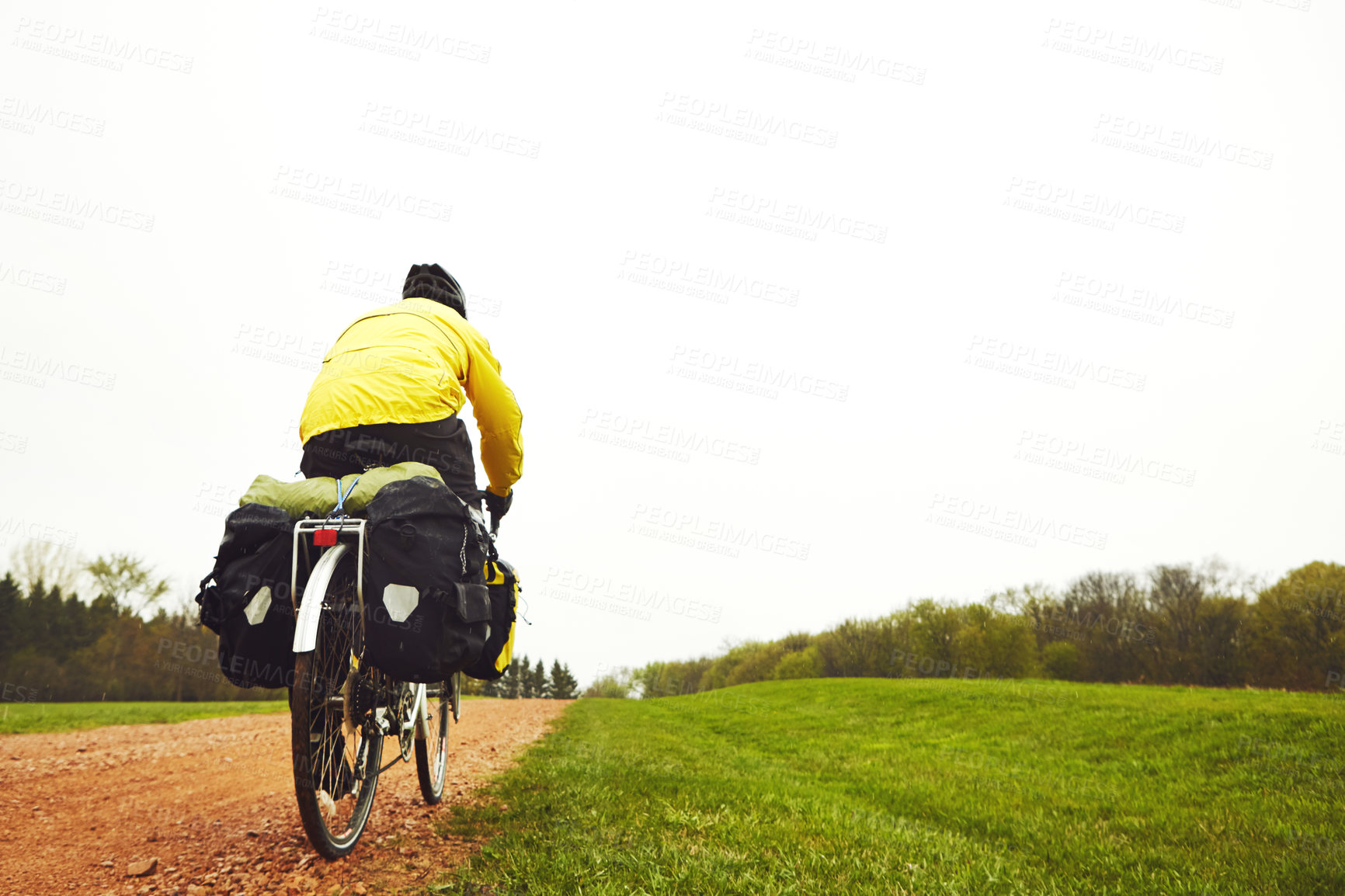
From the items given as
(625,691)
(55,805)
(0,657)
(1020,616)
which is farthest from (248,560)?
(625,691)

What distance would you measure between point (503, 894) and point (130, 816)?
3.46 metres

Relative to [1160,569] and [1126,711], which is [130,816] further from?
[1160,569]

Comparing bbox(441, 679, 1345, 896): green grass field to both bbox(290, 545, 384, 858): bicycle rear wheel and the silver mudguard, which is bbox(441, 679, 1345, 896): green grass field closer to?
bbox(290, 545, 384, 858): bicycle rear wheel

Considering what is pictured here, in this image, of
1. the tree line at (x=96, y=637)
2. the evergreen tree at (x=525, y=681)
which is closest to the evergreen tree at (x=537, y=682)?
the evergreen tree at (x=525, y=681)

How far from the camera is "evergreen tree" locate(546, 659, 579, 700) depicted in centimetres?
7425

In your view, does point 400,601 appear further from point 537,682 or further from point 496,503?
point 537,682

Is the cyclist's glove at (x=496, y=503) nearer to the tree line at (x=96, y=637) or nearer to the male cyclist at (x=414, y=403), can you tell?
the male cyclist at (x=414, y=403)

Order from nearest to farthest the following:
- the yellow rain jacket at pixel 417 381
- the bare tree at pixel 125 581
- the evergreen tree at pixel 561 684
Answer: the yellow rain jacket at pixel 417 381 → the bare tree at pixel 125 581 → the evergreen tree at pixel 561 684

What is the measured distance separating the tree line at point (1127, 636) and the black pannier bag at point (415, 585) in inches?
1806

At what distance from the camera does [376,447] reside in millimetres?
3207

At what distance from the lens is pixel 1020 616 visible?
4956 centimetres

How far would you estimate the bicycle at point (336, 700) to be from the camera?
2.65 meters

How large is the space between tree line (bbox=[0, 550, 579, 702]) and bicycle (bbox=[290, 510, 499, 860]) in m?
32.1

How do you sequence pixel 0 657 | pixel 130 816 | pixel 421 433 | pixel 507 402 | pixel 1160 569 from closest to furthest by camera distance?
pixel 421 433
pixel 507 402
pixel 130 816
pixel 0 657
pixel 1160 569
